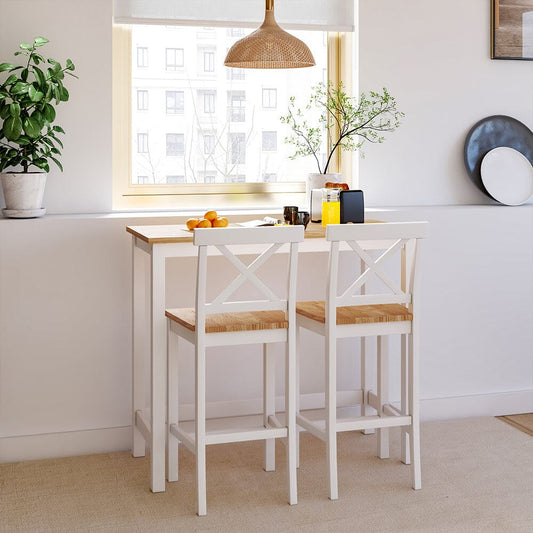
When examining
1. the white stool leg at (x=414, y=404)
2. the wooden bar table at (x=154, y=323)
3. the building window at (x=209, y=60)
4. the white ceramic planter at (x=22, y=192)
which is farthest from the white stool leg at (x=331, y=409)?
the building window at (x=209, y=60)

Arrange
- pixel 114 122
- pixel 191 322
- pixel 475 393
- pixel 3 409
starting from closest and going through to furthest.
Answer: pixel 191 322, pixel 3 409, pixel 114 122, pixel 475 393

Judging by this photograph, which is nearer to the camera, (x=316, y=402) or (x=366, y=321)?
(x=366, y=321)

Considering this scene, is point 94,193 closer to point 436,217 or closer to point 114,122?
point 114,122

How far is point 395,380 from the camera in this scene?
386 centimetres

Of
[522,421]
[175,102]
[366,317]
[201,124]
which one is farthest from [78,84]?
[522,421]

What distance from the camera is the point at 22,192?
3252mm

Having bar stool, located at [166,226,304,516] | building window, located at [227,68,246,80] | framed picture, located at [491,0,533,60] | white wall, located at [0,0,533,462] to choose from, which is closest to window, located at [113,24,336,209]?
building window, located at [227,68,246,80]

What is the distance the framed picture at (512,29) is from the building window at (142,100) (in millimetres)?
1647

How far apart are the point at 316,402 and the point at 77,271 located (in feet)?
3.94

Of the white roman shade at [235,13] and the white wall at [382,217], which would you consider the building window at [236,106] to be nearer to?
the white roman shade at [235,13]

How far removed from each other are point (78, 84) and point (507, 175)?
2.03 meters

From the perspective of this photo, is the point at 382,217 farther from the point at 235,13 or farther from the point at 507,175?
the point at 235,13

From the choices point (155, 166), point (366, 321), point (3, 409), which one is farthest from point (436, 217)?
point (3, 409)

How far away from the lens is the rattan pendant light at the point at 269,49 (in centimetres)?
300
